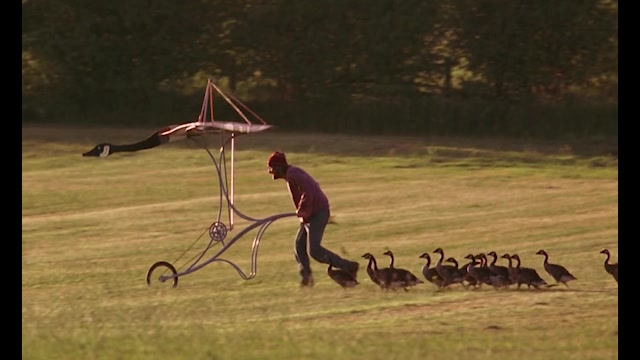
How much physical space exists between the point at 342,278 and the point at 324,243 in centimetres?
416

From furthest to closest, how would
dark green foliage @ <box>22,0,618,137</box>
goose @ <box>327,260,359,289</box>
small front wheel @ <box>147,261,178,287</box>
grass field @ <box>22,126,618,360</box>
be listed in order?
dark green foliage @ <box>22,0,618,137</box>, small front wheel @ <box>147,261,178,287</box>, goose @ <box>327,260,359,289</box>, grass field @ <box>22,126,618,360</box>

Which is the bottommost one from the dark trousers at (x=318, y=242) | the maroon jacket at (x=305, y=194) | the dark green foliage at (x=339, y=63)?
the dark trousers at (x=318, y=242)

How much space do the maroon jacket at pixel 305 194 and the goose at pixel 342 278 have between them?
58 centimetres

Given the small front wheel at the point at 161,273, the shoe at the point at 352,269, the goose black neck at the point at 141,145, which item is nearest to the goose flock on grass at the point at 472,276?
the shoe at the point at 352,269

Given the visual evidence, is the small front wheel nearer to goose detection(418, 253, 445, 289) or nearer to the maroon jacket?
the maroon jacket

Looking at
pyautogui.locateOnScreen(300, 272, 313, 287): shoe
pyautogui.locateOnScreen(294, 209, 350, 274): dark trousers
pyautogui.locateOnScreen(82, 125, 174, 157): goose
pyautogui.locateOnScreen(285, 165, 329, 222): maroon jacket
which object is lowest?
pyautogui.locateOnScreen(300, 272, 313, 287): shoe

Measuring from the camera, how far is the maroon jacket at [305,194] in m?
13.8

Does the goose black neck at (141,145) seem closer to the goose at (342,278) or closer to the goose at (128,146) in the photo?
the goose at (128,146)

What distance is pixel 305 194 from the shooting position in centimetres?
1384

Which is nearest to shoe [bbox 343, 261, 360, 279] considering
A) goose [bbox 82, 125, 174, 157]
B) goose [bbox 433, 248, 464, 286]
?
goose [bbox 433, 248, 464, 286]

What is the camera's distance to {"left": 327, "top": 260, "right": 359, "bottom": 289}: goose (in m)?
13.7

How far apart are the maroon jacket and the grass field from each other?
Result: 833mm

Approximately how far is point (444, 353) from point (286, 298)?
3282mm
